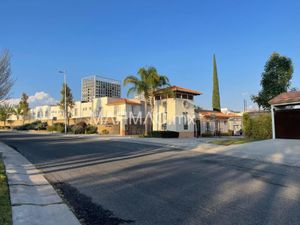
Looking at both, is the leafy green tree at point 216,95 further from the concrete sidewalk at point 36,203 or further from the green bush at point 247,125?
the concrete sidewalk at point 36,203

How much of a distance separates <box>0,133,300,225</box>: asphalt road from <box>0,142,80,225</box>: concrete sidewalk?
722 mm

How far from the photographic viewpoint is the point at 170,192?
700 cm

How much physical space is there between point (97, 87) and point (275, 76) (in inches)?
1766

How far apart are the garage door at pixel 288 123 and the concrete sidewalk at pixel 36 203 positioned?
2152cm

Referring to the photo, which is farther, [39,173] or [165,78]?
[165,78]

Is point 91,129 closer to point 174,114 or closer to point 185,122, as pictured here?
point 174,114

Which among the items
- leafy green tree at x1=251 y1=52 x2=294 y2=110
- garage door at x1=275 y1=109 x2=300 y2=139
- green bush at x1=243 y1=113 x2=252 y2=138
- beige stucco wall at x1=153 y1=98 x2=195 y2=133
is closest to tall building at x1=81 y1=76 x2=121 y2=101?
beige stucco wall at x1=153 y1=98 x2=195 y2=133

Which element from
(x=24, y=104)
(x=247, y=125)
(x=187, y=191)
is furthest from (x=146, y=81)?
(x=24, y=104)

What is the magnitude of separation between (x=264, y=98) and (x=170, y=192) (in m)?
32.5

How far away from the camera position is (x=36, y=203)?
599 cm

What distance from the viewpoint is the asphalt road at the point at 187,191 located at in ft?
17.1

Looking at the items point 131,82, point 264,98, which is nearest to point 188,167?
point 131,82

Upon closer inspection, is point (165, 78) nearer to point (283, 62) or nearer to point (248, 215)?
point (283, 62)

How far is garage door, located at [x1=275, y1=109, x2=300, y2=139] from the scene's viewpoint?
931 inches
